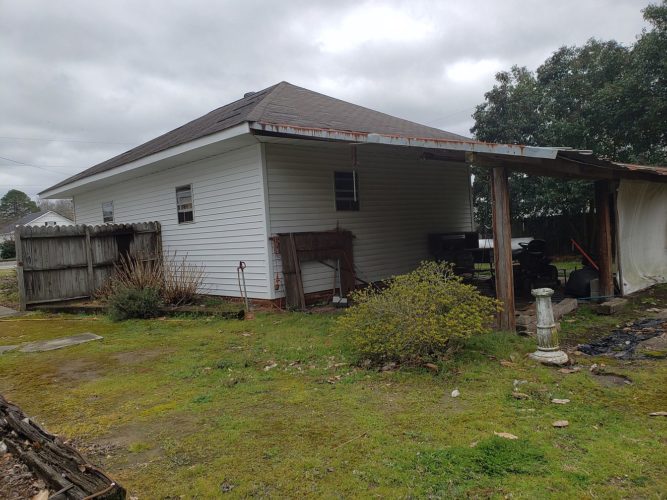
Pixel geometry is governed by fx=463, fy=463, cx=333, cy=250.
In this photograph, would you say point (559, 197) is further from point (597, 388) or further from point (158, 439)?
point (158, 439)

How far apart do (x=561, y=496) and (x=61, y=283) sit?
1177 cm

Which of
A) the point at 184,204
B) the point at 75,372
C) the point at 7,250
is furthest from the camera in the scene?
the point at 7,250

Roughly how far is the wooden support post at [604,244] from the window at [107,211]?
1331 centimetres

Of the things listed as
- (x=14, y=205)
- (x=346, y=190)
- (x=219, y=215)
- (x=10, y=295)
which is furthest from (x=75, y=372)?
(x=14, y=205)

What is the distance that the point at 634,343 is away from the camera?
222 inches

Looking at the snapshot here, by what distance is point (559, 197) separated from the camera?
17219 mm

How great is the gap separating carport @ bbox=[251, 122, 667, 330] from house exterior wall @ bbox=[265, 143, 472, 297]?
1.14m

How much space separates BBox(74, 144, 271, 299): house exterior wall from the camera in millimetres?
9156

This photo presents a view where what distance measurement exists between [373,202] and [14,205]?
270 ft

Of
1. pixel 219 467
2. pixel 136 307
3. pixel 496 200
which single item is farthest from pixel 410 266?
pixel 219 467

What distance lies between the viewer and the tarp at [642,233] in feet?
30.4

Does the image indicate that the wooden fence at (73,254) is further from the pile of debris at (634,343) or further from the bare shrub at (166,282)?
the pile of debris at (634,343)

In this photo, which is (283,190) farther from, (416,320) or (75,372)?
(416,320)

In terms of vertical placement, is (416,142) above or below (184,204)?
above
